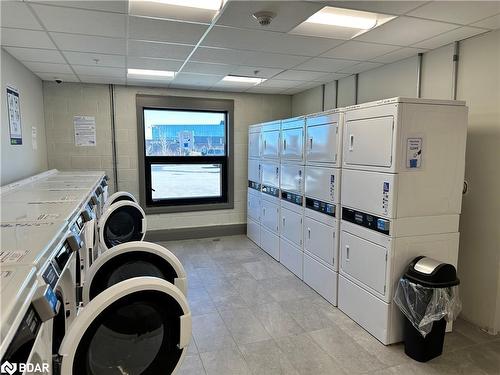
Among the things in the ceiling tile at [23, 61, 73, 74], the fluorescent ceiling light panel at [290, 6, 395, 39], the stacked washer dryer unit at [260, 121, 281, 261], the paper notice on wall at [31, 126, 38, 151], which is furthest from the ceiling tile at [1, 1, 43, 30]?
the stacked washer dryer unit at [260, 121, 281, 261]

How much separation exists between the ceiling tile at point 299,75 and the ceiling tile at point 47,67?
2.50 metres

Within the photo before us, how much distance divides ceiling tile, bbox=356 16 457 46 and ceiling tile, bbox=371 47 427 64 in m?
0.20

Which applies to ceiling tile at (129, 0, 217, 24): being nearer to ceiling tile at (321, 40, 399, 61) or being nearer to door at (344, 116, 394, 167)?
ceiling tile at (321, 40, 399, 61)

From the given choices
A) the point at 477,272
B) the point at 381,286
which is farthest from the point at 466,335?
the point at 381,286

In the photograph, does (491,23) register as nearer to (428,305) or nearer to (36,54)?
(428,305)

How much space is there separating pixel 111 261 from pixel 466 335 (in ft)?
9.14

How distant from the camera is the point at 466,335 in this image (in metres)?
2.71

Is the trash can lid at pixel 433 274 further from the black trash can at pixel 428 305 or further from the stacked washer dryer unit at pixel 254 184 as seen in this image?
the stacked washer dryer unit at pixel 254 184

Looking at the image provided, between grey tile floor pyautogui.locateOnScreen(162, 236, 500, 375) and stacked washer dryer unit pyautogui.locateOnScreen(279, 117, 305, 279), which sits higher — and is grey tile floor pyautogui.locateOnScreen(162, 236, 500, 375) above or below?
below

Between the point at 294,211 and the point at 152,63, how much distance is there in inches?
90.2

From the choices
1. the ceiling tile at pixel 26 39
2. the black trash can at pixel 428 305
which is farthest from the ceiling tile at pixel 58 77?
the black trash can at pixel 428 305

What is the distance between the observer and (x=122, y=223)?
3.42m

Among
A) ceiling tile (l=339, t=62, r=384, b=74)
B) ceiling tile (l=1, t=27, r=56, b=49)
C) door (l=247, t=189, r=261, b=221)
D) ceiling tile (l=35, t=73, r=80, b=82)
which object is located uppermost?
ceiling tile (l=339, t=62, r=384, b=74)

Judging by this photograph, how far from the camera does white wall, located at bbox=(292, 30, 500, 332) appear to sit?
268 cm
